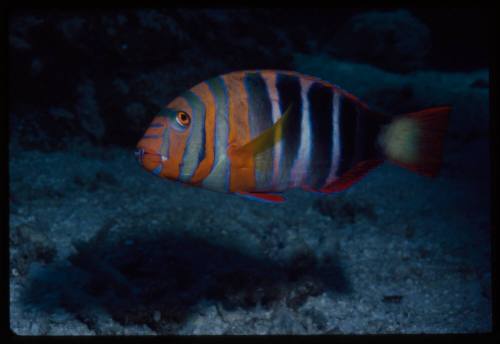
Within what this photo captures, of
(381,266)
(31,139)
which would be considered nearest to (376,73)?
(381,266)

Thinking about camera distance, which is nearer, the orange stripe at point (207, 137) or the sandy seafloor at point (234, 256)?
the orange stripe at point (207, 137)

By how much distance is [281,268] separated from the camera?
13.1ft

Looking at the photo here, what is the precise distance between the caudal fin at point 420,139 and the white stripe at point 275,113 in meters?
0.59

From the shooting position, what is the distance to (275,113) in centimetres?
179

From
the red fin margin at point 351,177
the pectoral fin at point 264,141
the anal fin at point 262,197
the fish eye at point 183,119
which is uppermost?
the fish eye at point 183,119

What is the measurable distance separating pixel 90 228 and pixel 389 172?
509cm

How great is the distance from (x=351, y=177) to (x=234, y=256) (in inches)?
98.3

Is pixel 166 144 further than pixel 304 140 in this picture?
No

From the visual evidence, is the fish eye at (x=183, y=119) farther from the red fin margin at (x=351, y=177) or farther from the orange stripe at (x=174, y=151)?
the red fin margin at (x=351, y=177)

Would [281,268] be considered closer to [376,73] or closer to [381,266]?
[381,266]

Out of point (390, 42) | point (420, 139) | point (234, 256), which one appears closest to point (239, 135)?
point (420, 139)

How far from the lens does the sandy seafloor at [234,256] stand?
324cm

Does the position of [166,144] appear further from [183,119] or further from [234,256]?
[234,256]

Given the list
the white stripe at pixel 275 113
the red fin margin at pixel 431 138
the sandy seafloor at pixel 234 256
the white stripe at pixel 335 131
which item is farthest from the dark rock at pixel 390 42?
the white stripe at pixel 275 113
